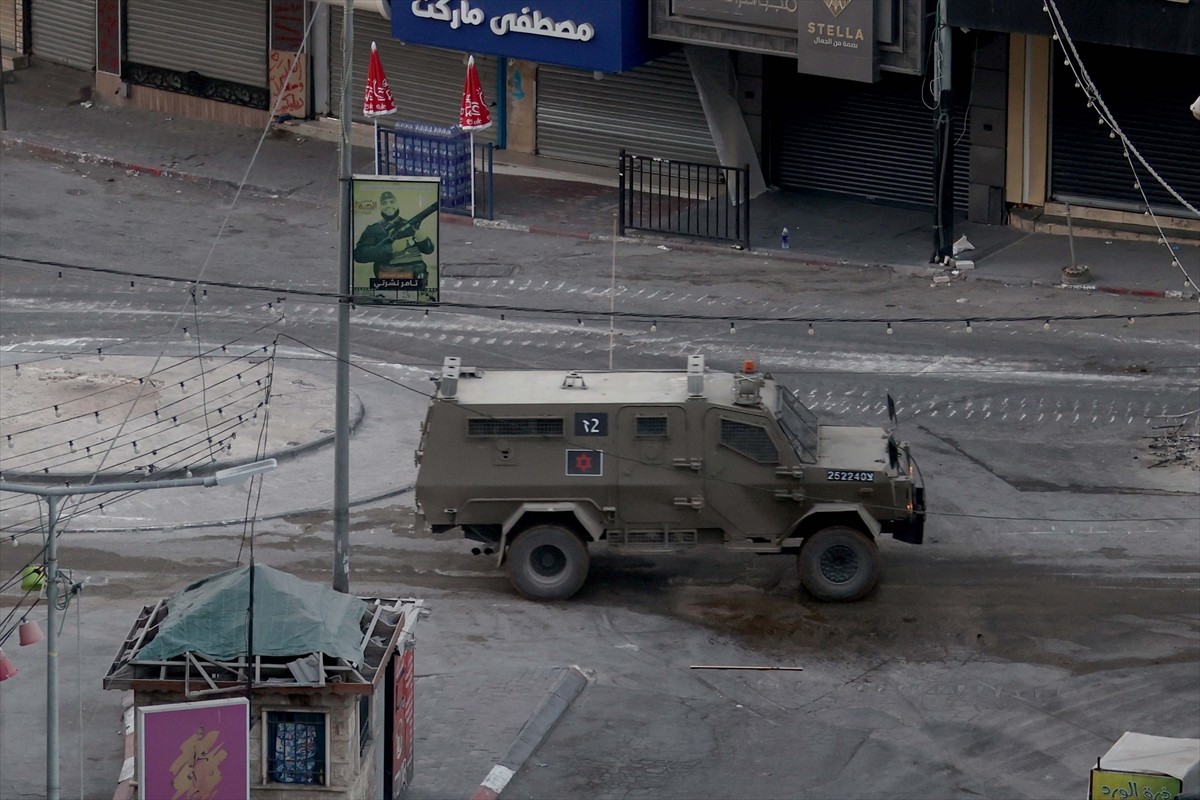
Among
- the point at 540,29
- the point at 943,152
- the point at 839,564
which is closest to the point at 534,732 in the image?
the point at 839,564

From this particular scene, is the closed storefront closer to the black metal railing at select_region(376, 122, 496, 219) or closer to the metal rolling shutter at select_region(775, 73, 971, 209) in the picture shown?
the black metal railing at select_region(376, 122, 496, 219)

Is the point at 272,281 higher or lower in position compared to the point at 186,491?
higher

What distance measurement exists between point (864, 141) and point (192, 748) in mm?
23032

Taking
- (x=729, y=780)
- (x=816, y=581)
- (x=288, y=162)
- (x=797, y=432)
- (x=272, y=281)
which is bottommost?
(x=729, y=780)

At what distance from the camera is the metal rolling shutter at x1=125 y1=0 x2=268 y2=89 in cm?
4159

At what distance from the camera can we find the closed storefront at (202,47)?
41.6 m

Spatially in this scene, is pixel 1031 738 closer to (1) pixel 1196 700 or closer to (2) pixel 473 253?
(1) pixel 1196 700

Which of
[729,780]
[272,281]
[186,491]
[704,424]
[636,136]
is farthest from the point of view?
[636,136]

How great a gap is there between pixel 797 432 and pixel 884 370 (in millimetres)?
7060

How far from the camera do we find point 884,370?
2872 centimetres

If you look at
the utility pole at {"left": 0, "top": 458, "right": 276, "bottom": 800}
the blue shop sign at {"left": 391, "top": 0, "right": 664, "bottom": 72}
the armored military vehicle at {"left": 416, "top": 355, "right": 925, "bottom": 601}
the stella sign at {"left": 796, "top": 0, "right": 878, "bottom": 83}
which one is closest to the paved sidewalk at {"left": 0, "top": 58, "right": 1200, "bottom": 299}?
the blue shop sign at {"left": 391, "top": 0, "right": 664, "bottom": 72}

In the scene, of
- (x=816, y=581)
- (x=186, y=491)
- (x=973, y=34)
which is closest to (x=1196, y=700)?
(x=816, y=581)

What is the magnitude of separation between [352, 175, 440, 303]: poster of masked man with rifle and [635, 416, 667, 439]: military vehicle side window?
258 centimetres

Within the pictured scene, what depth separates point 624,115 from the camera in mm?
38250
